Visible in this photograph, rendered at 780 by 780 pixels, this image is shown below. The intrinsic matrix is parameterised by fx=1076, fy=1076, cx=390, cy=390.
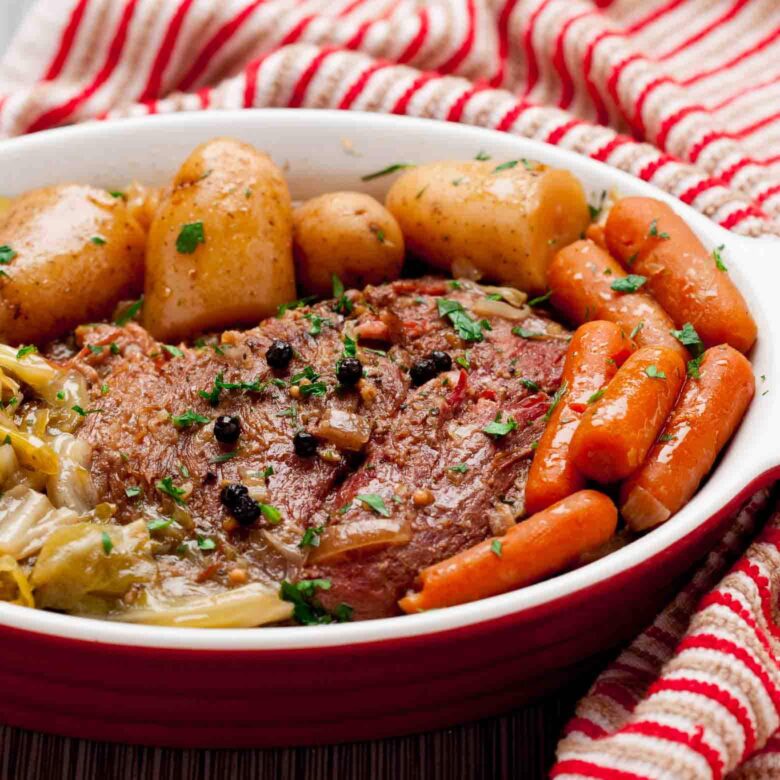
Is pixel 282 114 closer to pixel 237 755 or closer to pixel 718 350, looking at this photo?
pixel 718 350

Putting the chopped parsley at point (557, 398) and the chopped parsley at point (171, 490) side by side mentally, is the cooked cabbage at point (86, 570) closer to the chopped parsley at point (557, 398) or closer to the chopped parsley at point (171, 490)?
the chopped parsley at point (171, 490)

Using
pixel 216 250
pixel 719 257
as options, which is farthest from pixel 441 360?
pixel 719 257

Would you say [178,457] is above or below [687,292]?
below

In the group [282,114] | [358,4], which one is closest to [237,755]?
[282,114]

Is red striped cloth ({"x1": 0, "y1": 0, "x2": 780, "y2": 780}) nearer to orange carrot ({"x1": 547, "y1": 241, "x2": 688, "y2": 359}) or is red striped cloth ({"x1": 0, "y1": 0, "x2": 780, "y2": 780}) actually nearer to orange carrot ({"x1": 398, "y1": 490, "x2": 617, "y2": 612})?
orange carrot ({"x1": 547, "y1": 241, "x2": 688, "y2": 359})

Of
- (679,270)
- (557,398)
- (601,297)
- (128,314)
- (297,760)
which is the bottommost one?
(297,760)

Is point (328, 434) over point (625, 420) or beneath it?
beneath

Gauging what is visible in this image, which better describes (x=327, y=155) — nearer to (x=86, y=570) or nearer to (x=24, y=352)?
(x=24, y=352)
